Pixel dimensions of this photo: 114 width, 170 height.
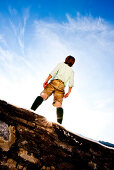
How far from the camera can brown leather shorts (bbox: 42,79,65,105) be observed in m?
3.20

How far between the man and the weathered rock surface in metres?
1.02

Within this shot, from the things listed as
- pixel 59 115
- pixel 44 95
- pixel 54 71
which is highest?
pixel 54 71

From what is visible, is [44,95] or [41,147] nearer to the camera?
[41,147]

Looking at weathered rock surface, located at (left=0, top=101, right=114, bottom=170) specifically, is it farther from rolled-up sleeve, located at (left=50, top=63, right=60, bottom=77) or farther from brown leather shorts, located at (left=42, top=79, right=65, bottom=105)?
rolled-up sleeve, located at (left=50, top=63, right=60, bottom=77)

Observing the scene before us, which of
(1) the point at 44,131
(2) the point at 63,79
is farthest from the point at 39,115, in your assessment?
(2) the point at 63,79

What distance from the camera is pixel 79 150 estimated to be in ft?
6.04

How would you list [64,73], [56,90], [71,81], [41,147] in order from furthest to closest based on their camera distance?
[71,81] < [64,73] < [56,90] < [41,147]

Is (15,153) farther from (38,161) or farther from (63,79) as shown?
(63,79)

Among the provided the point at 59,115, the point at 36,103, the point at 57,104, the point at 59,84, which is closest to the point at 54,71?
the point at 59,84

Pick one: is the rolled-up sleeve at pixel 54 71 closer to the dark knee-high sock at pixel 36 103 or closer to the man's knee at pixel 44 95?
the man's knee at pixel 44 95

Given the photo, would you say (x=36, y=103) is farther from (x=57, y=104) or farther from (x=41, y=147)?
(x=41, y=147)

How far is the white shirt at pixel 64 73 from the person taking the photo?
3.44m

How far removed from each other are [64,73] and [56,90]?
563 millimetres

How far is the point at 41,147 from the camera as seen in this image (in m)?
1.71
